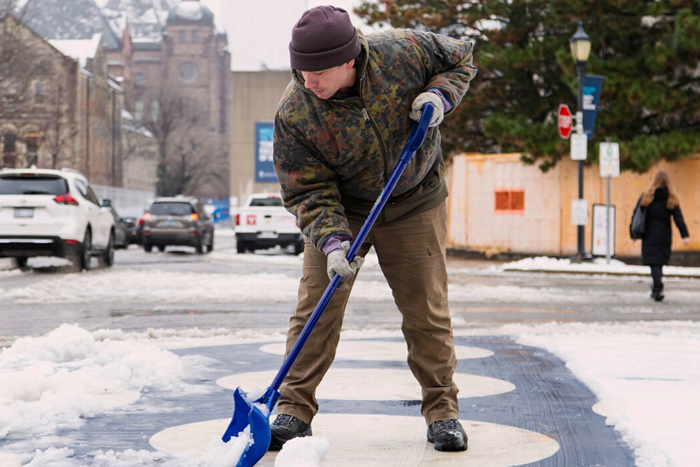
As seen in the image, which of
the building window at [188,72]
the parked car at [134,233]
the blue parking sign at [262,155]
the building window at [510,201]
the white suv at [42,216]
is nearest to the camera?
the white suv at [42,216]

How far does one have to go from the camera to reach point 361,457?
11.8 ft

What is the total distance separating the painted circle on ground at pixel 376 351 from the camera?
20.7ft

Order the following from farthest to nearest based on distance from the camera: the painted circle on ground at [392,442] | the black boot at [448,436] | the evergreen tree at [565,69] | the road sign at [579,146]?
the evergreen tree at [565,69] → the road sign at [579,146] → the black boot at [448,436] → the painted circle on ground at [392,442]

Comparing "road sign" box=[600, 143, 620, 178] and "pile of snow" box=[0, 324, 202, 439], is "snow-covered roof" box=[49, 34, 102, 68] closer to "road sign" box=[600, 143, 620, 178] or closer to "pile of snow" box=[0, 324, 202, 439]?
"road sign" box=[600, 143, 620, 178]

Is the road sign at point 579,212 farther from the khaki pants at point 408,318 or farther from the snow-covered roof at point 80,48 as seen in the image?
the snow-covered roof at point 80,48

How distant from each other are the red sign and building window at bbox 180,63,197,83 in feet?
318

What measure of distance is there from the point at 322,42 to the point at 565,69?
1667cm

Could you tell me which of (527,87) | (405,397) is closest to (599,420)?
(405,397)

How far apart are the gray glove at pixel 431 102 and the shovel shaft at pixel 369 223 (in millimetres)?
21

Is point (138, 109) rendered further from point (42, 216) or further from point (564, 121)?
point (42, 216)

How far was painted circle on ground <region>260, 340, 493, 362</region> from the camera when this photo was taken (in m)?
6.31

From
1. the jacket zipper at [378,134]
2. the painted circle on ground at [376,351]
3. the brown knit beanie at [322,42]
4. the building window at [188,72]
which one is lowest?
the painted circle on ground at [376,351]

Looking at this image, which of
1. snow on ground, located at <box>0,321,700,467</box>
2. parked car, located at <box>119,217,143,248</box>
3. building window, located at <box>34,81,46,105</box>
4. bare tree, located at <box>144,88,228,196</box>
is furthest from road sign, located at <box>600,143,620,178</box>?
bare tree, located at <box>144,88,228,196</box>

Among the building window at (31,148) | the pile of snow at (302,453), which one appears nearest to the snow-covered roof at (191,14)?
the building window at (31,148)
